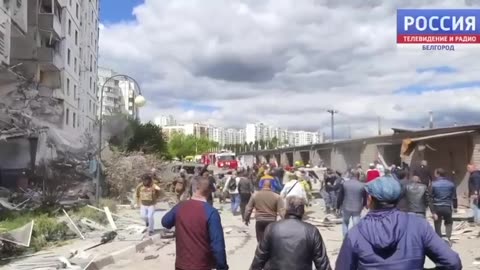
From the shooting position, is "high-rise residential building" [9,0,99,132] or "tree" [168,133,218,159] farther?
"tree" [168,133,218,159]

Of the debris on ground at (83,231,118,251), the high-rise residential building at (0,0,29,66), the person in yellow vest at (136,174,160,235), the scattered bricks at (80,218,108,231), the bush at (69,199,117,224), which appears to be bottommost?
the debris on ground at (83,231,118,251)

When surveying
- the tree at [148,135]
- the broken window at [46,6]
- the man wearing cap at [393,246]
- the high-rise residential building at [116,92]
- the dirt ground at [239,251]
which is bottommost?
the dirt ground at [239,251]

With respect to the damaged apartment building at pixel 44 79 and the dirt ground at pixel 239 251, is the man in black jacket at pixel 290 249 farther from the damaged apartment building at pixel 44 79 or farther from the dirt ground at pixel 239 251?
the damaged apartment building at pixel 44 79

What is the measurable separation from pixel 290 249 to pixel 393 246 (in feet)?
5.54

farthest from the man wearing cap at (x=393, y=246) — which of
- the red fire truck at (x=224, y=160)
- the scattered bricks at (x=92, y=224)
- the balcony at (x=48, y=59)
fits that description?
the red fire truck at (x=224, y=160)

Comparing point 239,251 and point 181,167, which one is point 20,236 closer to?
point 239,251

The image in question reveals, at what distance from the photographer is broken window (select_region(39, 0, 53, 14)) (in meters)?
39.2

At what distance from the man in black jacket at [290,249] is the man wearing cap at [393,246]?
147cm

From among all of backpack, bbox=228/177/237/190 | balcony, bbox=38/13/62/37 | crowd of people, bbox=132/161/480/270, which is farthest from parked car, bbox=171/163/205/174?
crowd of people, bbox=132/161/480/270

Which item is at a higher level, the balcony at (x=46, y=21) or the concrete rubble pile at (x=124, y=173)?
the balcony at (x=46, y=21)

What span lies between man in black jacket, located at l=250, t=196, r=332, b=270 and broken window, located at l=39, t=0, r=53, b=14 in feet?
123

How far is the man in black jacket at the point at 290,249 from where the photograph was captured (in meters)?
4.85

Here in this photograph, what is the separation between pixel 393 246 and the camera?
325 cm

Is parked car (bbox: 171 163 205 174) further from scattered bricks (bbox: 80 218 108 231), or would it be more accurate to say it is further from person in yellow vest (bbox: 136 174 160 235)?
person in yellow vest (bbox: 136 174 160 235)
